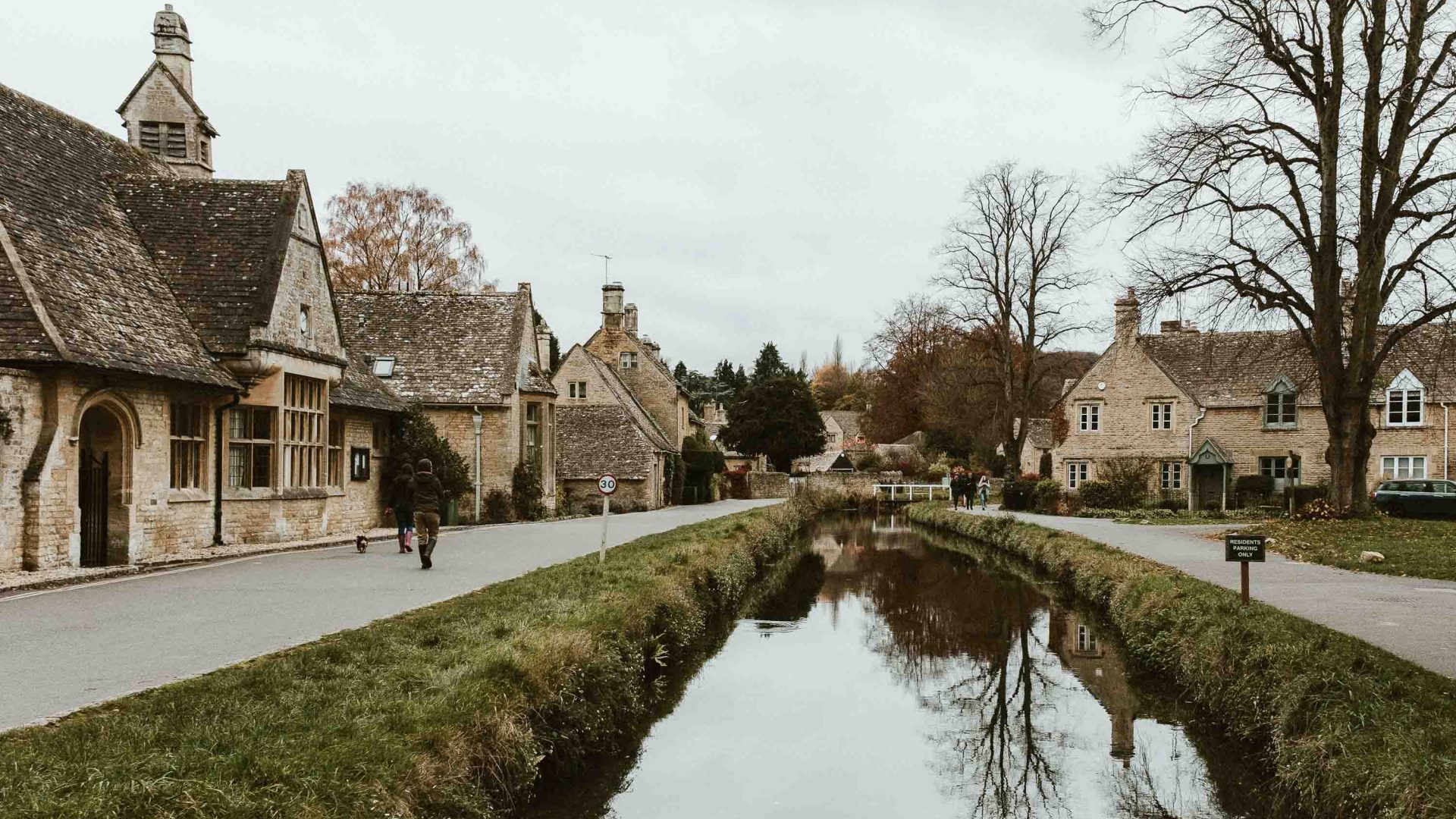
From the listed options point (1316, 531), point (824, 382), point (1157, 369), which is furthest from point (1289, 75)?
point (824, 382)

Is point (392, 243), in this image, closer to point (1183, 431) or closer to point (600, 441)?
point (600, 441)

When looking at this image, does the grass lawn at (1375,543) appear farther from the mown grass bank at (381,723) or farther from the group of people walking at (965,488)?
the group of people walking at (965,488)

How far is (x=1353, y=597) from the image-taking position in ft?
45.1

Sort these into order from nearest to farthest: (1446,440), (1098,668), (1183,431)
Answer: (1098,668) < (1446,440) < (1183,431)

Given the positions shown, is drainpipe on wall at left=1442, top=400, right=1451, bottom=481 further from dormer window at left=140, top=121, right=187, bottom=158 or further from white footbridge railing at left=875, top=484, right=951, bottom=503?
dormer window at left=140, top=121, right=187, bottom=158

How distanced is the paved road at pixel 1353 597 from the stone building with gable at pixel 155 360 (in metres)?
15.8

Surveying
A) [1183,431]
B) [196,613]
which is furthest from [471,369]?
[1183,431]

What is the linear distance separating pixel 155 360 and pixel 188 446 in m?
2.38

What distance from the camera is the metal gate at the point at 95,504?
52.2 ft

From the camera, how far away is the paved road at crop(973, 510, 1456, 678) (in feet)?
33.6

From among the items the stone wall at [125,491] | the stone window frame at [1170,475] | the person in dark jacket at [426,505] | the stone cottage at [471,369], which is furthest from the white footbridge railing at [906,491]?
the person in dark jacket at [426,505]

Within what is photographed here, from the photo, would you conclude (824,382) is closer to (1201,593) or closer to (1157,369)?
(1157,369)

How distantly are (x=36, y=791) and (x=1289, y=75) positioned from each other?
92.0 feet

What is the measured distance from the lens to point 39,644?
30.3ft
